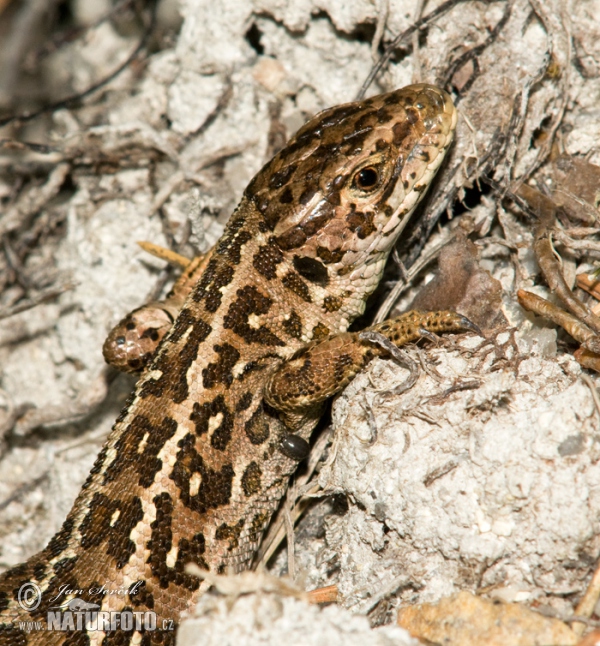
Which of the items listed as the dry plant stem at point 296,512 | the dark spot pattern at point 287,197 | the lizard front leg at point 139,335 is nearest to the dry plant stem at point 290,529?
the dry plant stem at point 296,512

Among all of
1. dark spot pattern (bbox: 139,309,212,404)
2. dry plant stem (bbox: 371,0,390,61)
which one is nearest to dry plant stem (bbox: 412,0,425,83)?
dry plant stem (bbox: 371,0,390,61)

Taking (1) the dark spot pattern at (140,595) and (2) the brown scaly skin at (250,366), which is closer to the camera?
(1) the dark spot pattern at (140,595)

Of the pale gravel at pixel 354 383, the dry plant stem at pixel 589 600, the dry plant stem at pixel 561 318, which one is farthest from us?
the dry plant stem at pixel 561 318

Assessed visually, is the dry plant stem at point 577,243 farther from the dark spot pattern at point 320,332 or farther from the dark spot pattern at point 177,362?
the dark spot pattern at point 177,362

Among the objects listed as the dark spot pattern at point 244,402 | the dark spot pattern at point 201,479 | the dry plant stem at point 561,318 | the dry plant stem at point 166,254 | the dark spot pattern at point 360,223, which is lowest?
the dark spot pattern at point 201,479

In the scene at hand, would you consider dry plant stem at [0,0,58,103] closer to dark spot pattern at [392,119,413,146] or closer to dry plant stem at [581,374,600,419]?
dark spot pattern at [392,119,413,146]

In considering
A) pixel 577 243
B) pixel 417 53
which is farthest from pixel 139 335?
pixel 577 243

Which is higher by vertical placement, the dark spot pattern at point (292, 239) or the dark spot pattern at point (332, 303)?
the dark spot pattern at point (292, 239)

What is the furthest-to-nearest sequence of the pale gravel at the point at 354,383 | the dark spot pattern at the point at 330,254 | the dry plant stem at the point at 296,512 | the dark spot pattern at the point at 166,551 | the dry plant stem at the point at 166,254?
the dry plant stem at the point at 166,254 → the dry plant stem at the point at 296,512 → the dark spot pattern at the point at 330,254 → the dark spot pattern at the point at 166,551 → the pale gravel at the point at 354,383
